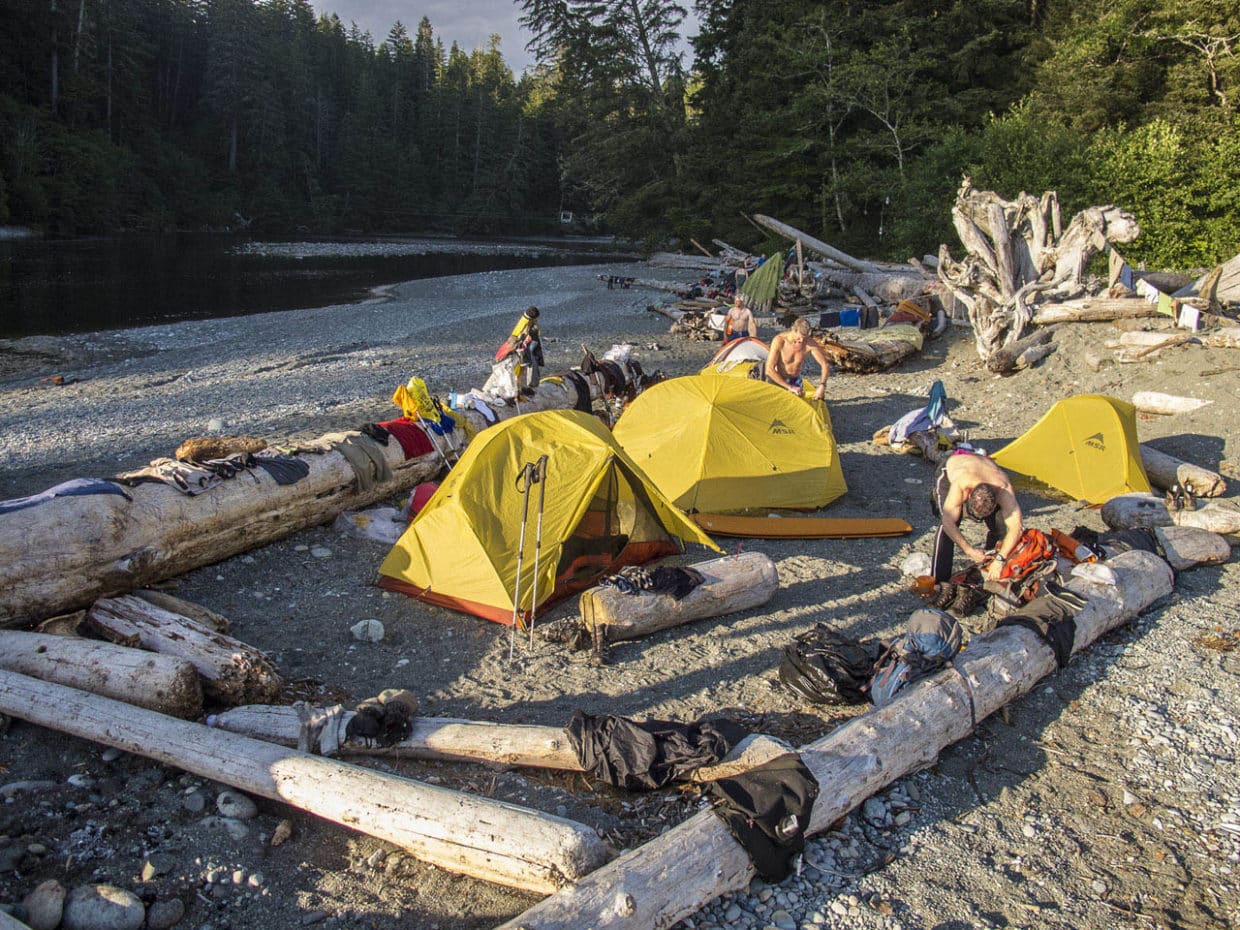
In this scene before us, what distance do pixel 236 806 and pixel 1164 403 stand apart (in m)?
11.6

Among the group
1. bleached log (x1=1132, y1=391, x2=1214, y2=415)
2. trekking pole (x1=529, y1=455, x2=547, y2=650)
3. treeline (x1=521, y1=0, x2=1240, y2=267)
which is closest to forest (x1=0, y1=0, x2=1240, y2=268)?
treeline (x1=521, y1=0, x2=1240, y2=267)

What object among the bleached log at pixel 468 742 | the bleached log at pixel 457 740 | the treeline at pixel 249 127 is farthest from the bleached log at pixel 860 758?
the treeline at pixel 249 127

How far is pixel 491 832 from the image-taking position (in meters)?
3.51

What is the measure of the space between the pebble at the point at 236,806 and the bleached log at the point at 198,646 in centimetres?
88

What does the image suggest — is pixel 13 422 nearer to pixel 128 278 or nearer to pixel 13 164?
pixel 128 278

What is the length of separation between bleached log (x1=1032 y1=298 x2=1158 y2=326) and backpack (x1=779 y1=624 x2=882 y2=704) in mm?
10492

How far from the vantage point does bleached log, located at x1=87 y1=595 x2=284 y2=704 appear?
4.83m

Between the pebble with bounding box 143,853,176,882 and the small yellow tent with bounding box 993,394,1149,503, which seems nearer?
the pebble with bounding box 143,853,176,882

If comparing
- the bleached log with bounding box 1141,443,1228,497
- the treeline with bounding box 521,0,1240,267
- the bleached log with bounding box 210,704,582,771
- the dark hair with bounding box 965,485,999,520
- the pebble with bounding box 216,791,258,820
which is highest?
the treeline with bounding box 521,0,1240,267

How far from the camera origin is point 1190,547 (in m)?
7.00

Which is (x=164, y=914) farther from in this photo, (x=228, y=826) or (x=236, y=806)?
(x=236, y=806)

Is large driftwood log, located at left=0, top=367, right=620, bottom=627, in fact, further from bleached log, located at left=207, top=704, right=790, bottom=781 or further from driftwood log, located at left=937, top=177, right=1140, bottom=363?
driftwood log, located at left=937, top=177, right=1140, bottom=363

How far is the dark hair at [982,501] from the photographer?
625 centimetres

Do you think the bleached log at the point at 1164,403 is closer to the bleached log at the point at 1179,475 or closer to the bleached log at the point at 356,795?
→ the bleached log at the point at 1179,475
